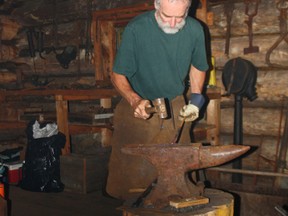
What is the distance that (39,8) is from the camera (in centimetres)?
723

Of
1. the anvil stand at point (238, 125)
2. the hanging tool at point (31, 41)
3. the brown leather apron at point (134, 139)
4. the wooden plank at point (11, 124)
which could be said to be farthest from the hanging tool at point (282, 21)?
the hanging tool at point (31, 41)

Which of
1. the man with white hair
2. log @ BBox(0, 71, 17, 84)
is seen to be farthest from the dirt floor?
log @ BBox(0, 71, 17, 84)

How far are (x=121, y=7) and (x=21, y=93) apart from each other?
2169 mm

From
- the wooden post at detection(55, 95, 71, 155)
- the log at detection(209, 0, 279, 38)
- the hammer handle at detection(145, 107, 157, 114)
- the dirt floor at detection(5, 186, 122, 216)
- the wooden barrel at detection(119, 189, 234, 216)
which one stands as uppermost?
the log at detection(209, 0, 279, 38)

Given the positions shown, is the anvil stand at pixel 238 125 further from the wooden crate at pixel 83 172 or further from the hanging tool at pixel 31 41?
Result: the hanging tool at pixel 31 41

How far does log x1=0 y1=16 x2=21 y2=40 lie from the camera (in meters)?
7.57

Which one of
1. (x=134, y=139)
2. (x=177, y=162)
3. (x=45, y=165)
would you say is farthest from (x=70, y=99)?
(x=177, y=162)

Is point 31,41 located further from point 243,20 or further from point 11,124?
point 243,20

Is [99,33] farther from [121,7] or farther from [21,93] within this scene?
[21,93]

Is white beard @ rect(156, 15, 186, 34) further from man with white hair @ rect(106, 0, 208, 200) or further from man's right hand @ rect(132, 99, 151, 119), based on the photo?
man's right hand @ rect(132, 99, 151, 119)

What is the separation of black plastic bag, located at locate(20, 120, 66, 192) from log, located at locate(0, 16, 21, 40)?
298cm

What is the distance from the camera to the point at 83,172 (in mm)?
5270

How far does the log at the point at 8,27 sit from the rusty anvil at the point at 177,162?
234 inches

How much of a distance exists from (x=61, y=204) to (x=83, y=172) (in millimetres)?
577
